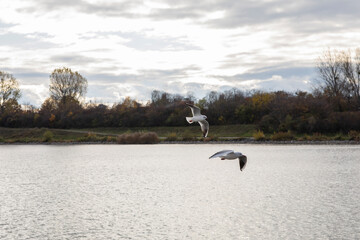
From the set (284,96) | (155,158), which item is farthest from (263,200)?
(284,96)

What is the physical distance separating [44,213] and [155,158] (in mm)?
21747

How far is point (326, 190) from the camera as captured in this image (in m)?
23.0

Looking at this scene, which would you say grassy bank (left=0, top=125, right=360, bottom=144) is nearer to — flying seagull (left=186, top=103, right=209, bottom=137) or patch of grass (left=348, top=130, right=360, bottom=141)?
patch of grass (left=348, top=130, right=360, bottom=141)

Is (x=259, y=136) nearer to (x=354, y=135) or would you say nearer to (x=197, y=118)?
(x=354, y=135)

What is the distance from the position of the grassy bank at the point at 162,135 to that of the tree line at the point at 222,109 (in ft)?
4.10

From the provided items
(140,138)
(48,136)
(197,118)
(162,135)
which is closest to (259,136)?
(140,138)

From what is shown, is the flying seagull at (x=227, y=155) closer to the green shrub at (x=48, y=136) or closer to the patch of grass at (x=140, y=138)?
the patch of grass at (x=140, y=138)

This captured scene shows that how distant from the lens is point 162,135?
213ft

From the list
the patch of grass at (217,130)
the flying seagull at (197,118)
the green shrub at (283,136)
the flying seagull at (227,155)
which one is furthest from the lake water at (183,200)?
the patch of grass at (217,130)

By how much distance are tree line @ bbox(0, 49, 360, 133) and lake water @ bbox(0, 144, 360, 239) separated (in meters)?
13.2

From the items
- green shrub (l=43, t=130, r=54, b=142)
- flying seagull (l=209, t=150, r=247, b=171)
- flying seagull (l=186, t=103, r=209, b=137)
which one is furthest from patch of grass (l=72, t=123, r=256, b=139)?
flying seagull (l=186, t=103, r=209, b=137)

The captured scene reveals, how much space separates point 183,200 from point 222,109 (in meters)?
34.6

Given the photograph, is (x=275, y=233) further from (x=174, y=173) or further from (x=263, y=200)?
(x=174, y=173)

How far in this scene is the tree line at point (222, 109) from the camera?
54812mm
